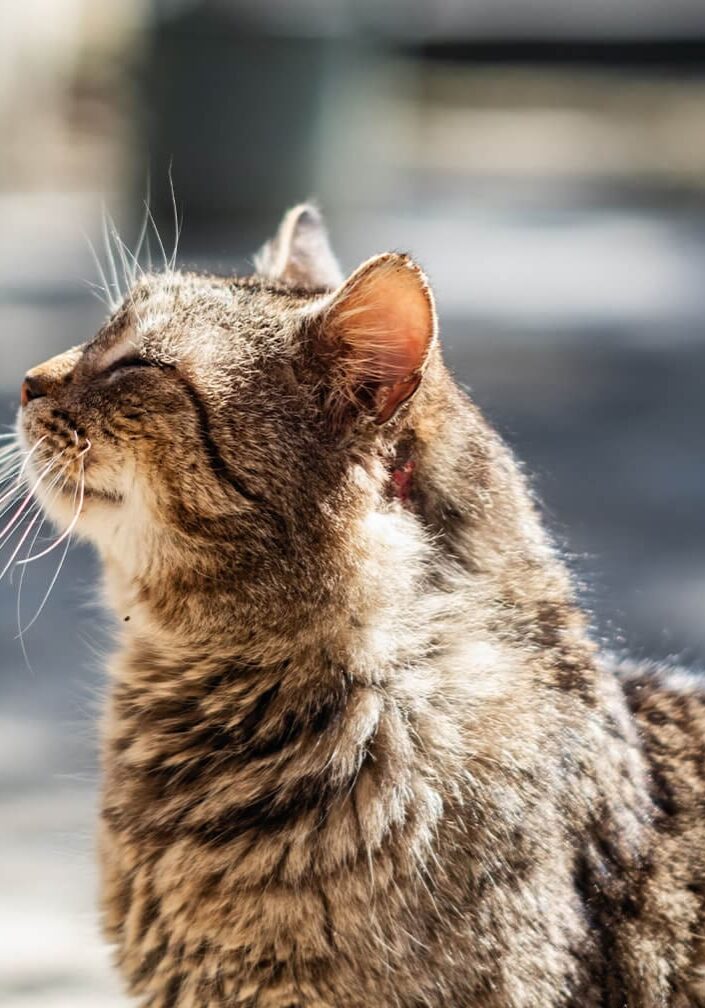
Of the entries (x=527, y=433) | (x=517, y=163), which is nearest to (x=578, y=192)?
(x=517, y=163)

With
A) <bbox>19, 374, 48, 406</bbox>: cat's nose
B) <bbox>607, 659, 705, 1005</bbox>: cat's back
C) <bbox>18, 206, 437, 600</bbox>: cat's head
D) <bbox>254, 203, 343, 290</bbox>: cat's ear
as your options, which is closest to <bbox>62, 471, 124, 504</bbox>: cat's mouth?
<bbox>18, 206, 437, 600</bbox>: cat's head

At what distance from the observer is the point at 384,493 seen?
2.79 m

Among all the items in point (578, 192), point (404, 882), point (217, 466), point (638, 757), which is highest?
point (578, 192)

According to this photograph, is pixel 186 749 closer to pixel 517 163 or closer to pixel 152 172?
pixel 152 172

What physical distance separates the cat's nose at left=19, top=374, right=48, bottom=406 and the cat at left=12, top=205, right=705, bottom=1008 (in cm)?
3

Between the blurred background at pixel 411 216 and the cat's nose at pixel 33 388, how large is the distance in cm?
53

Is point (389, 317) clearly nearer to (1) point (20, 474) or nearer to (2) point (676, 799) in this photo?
(1) point (20, 474)

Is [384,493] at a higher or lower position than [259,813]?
higher

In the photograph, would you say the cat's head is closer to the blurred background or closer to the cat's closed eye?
the cat's closed eye

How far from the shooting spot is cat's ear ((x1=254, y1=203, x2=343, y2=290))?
3379mm

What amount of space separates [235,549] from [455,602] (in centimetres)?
41

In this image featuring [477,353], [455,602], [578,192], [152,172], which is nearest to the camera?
[455,602]

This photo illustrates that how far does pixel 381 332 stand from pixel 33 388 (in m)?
0.73

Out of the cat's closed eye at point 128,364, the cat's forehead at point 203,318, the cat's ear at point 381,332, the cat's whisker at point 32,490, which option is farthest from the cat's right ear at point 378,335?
the cat's whisker at point 32,490
